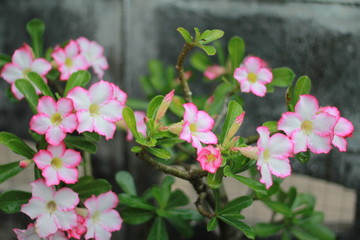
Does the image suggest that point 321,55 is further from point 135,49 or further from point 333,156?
point 135,49

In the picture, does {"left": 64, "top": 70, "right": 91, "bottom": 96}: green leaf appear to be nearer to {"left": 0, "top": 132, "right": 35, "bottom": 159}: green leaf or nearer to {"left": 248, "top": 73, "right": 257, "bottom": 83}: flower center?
{"left": 0, "top": 132, "right": 35, "bottom": 159}: green leaf

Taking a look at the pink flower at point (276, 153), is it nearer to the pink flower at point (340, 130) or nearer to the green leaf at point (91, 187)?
the pink flower at point (340, 130)

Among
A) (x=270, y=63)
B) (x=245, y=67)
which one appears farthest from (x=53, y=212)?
(x=270, y=63)

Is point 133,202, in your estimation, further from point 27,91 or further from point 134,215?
point 27,91

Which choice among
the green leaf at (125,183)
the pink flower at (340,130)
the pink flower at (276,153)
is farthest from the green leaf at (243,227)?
the green leaf at (125,183)

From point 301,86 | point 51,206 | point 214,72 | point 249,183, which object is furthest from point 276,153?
point 214,72
